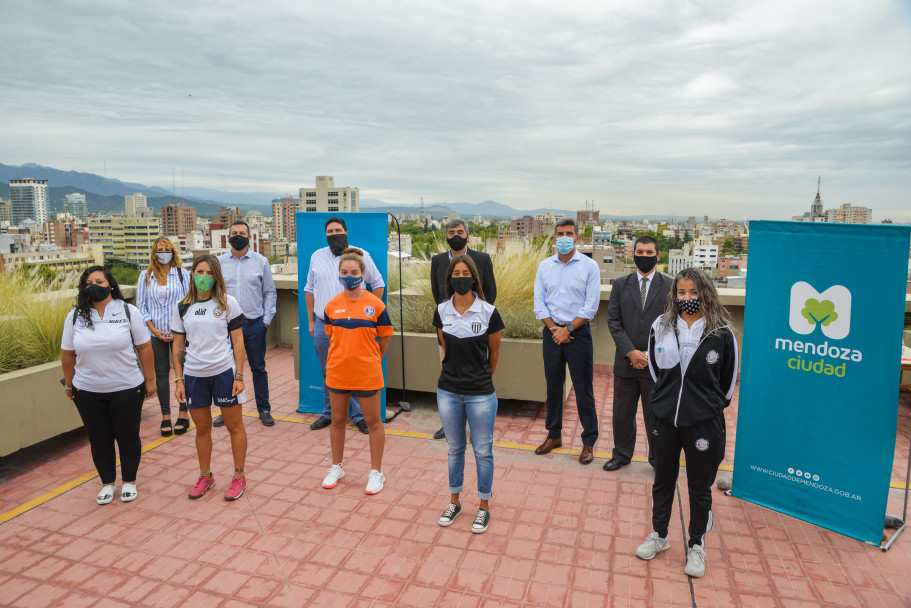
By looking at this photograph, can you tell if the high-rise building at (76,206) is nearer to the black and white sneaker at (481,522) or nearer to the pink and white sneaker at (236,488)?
the pink and white sneaker at (236,488)

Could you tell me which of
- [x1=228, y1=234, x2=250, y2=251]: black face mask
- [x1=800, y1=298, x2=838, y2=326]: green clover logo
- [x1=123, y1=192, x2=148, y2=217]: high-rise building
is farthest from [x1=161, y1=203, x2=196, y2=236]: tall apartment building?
[x1=800, y1=298, x2=838, y2=326]: green clover logo

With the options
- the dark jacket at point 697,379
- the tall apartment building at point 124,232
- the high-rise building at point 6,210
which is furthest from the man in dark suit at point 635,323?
the high-rise building at point 6,210

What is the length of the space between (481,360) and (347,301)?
1.13m

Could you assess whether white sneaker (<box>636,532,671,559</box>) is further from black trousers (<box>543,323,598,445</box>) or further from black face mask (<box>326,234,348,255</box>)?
black face mask (<box>326,234,348,255</box>)

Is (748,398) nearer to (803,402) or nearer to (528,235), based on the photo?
(803,402)

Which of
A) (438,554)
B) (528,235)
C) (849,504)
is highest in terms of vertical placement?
(528,235)

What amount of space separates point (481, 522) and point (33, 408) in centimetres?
378

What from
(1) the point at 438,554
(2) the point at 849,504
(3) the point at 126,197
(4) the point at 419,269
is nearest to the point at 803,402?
(2) the point at 849,504

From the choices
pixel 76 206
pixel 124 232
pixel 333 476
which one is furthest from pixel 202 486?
pixel 76 206

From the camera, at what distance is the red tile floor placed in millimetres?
2947

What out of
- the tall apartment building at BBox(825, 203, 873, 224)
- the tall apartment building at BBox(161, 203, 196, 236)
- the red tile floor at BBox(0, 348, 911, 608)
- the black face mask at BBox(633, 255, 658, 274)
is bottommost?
the red tile floor at BBox(0, 348, 911, 608)

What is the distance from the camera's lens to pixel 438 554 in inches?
130

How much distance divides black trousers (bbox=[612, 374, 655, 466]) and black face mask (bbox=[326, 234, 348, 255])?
261 centimetres

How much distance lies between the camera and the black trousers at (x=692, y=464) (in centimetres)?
305
